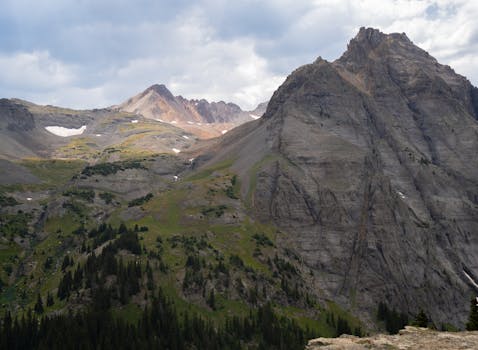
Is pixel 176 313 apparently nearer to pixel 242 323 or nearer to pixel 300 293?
pixel 242 323

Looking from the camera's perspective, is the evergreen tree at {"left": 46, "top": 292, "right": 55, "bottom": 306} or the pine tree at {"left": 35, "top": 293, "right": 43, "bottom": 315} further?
the evergreen tree at {"left": 46, "top": 292, "right": 55, "bottom": 306}

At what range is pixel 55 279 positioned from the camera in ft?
544

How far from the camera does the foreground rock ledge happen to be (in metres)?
39.8

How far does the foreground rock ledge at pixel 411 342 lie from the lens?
3975 centimetres

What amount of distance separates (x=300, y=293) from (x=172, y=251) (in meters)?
53.4

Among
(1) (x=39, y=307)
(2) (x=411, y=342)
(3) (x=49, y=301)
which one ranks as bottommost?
(1) (x=39, y=307)

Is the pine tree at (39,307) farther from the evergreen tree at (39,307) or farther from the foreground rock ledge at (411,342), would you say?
the foreground rock ledge at (411,342)

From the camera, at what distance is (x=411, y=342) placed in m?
41.6

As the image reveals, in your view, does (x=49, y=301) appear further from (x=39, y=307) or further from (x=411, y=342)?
(x=411, y=342)

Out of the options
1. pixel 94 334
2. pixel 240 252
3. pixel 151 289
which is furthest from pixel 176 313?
pixel 240 252

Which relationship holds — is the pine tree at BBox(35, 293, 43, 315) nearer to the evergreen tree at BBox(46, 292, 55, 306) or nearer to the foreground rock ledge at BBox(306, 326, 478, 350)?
the evergreen tree at BBox(46, 292, 55, 306)

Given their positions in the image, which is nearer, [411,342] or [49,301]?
[411,342]

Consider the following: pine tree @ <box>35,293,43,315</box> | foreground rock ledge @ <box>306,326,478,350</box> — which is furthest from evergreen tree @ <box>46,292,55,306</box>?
foreground rock ledge @ <box>306,326,478,350</box>

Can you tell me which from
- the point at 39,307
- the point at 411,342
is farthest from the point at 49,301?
the point at 411,342
